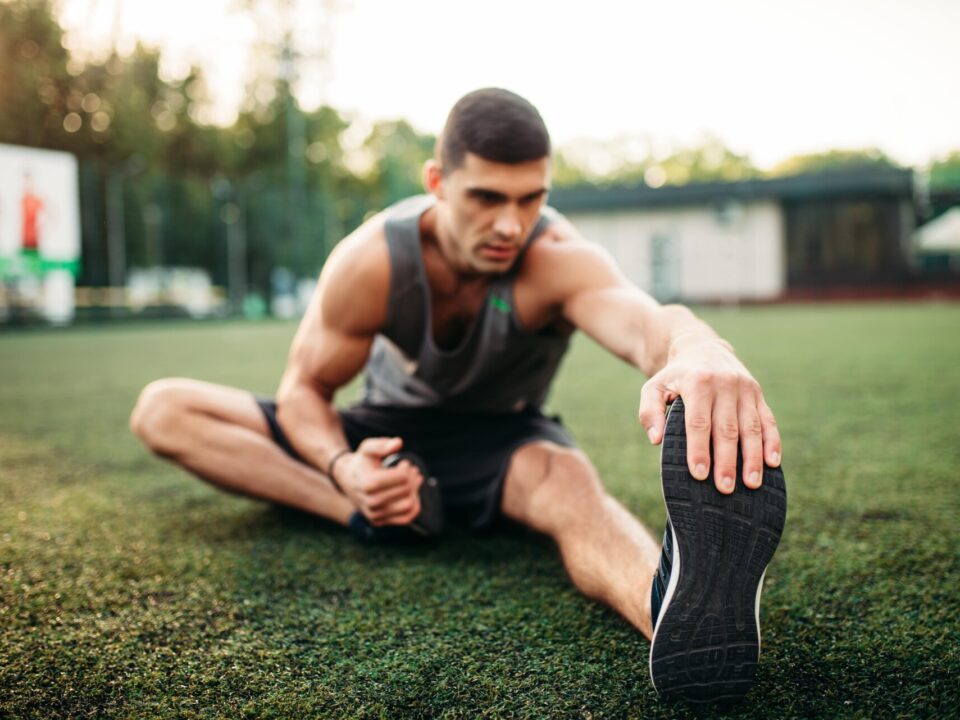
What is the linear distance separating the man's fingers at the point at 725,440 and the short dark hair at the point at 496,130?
917mm

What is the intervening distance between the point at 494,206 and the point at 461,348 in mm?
370

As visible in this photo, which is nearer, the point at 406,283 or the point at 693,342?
the point at 693,342

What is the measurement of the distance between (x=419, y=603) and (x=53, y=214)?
47.1ft

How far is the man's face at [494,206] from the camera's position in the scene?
5.95 ft

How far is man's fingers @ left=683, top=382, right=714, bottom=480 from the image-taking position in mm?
1076

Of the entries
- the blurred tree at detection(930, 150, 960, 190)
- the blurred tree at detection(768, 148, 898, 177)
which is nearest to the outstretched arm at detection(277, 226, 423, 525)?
the blurred tree at detection(768, 148, 898, 177)

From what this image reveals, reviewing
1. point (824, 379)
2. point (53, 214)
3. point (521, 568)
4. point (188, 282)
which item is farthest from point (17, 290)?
point (521, 568)

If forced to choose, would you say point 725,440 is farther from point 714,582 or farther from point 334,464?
point 334,464

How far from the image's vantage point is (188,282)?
17.5 metres

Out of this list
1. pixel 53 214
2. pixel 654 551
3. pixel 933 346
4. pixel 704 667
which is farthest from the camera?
pixel 53 214

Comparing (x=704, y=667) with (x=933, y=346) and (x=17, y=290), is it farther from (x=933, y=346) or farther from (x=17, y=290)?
(x=17, y=290)

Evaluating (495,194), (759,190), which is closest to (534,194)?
→ (495,194)

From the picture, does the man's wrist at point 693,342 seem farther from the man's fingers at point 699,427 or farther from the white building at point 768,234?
the white building at point 768,234

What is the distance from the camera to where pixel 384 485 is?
5.43ft
